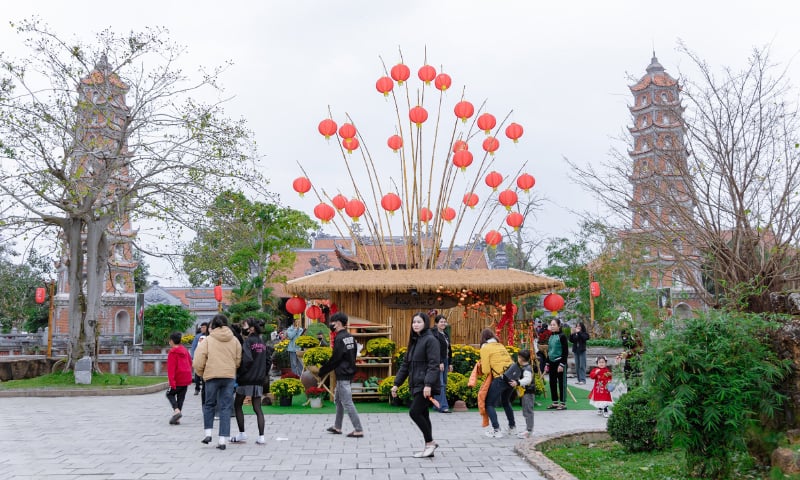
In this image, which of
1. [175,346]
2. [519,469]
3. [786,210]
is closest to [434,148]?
[175,346]

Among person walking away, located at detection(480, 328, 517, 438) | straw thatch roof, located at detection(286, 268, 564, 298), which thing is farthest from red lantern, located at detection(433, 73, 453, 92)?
person walking away, located at detection(480, 328, 517, 438)

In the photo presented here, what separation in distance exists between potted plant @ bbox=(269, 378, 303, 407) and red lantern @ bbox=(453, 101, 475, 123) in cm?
607

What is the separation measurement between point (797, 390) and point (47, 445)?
7181 millimetres

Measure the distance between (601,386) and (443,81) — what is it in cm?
727

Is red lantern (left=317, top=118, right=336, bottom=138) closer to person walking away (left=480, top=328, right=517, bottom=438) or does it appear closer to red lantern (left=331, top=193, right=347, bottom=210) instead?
red lantern (left=331, top=193, right=347, bottom=210)

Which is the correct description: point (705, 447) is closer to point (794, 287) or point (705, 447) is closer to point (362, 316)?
point (794, 287)

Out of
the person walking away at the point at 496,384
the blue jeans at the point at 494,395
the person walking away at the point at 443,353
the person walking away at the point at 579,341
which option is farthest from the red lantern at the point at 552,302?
the blue jeans at the point at 494,395

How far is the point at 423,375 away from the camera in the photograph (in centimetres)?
641

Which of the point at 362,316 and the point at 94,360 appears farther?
the point at 94,360

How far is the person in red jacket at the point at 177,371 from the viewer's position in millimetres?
8750

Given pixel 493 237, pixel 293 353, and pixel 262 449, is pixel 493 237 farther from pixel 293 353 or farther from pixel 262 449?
pixel 262 449

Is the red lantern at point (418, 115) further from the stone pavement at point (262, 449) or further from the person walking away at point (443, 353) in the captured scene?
the stone pavement at point (262, 449)

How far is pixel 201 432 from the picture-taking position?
8203mm

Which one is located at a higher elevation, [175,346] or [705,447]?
[175,346]
